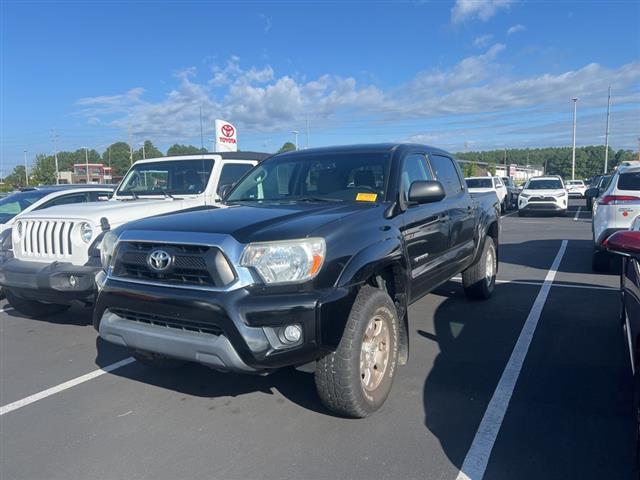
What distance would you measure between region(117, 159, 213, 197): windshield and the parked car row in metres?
2.18

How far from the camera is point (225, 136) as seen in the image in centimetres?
1598

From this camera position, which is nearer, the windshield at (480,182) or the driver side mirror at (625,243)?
the driver side mirror at (625,243)

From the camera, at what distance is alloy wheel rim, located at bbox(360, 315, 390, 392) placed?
347cm

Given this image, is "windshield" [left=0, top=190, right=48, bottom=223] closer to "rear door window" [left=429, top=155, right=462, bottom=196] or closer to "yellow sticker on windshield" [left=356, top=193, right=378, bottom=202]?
"yellow sticker on windshield" [left=356, top=193, right=378, bottom=202]

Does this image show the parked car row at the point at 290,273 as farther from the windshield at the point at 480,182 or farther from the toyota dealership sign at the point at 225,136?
the windshield at the point at 480,182

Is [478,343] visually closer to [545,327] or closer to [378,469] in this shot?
[545,327]

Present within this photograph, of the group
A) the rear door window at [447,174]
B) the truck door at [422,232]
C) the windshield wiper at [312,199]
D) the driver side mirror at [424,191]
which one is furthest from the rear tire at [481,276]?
the windshield wiper at [312,199]

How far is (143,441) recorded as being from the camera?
10.8 feet

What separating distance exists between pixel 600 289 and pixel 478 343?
342 cm

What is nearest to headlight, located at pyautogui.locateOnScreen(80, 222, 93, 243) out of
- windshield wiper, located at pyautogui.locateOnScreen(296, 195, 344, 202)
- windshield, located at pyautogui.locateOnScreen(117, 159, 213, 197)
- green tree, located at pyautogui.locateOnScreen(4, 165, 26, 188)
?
windshield, located at pyautogui.locateOnScreen(117, 159, 213, 197)

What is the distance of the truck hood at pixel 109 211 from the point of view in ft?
18.0

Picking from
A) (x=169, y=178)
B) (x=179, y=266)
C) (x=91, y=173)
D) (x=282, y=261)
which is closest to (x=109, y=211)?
(x=169, y=178)

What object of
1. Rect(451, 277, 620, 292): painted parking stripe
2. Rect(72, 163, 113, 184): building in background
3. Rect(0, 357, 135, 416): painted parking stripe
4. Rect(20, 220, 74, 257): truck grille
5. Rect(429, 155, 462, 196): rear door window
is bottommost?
Rect(0, 357, 135, 416): painted parking stripe

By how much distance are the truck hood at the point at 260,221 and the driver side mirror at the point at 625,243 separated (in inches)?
63.7
